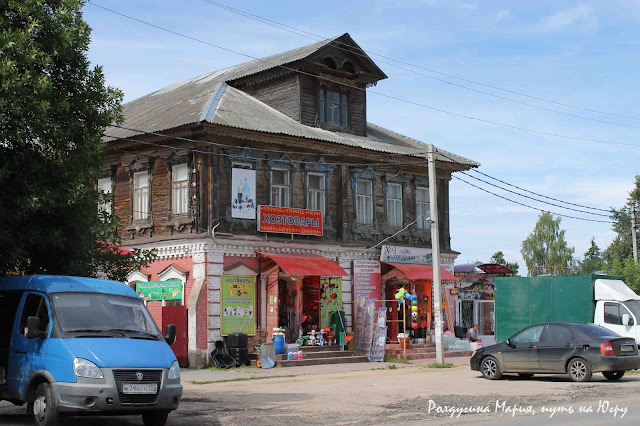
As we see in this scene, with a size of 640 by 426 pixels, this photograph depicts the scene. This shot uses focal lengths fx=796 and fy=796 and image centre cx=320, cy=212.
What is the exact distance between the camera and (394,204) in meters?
32.7

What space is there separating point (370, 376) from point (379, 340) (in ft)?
20.1

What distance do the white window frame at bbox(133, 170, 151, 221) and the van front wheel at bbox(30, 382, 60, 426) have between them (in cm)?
1717

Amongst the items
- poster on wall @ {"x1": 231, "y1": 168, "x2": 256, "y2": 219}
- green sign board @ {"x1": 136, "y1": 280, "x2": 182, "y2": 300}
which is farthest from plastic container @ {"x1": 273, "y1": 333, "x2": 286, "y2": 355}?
poster on wall @ {"x1": 231, "y1": 168, "x2": 256, "y2": 219}

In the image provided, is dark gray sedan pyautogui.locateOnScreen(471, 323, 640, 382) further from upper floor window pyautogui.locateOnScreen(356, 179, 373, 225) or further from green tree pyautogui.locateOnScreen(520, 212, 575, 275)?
green tree pyautogui.locateOnScreen(520, 212, 575, 275)

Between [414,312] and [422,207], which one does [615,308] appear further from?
[422,207]

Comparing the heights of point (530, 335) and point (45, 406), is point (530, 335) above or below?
above

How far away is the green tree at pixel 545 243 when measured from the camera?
2864 inches

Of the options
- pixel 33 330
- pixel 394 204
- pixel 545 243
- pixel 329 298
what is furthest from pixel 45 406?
pixel 545 243

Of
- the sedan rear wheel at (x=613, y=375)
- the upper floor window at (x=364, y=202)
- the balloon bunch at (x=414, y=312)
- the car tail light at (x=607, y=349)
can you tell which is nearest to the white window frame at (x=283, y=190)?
the upper floor window at (x=364, y=202)

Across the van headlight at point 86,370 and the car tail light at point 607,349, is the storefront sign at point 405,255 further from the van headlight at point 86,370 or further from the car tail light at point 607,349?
the van headlight at point 86,370

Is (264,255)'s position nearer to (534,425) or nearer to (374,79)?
(374,79)

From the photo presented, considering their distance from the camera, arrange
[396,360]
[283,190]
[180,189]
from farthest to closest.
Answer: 1. [396,360]
2. [283,190]
3. [180,189]

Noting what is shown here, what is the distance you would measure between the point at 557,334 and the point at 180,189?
1379cm

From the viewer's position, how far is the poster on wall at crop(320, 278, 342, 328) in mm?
29219
